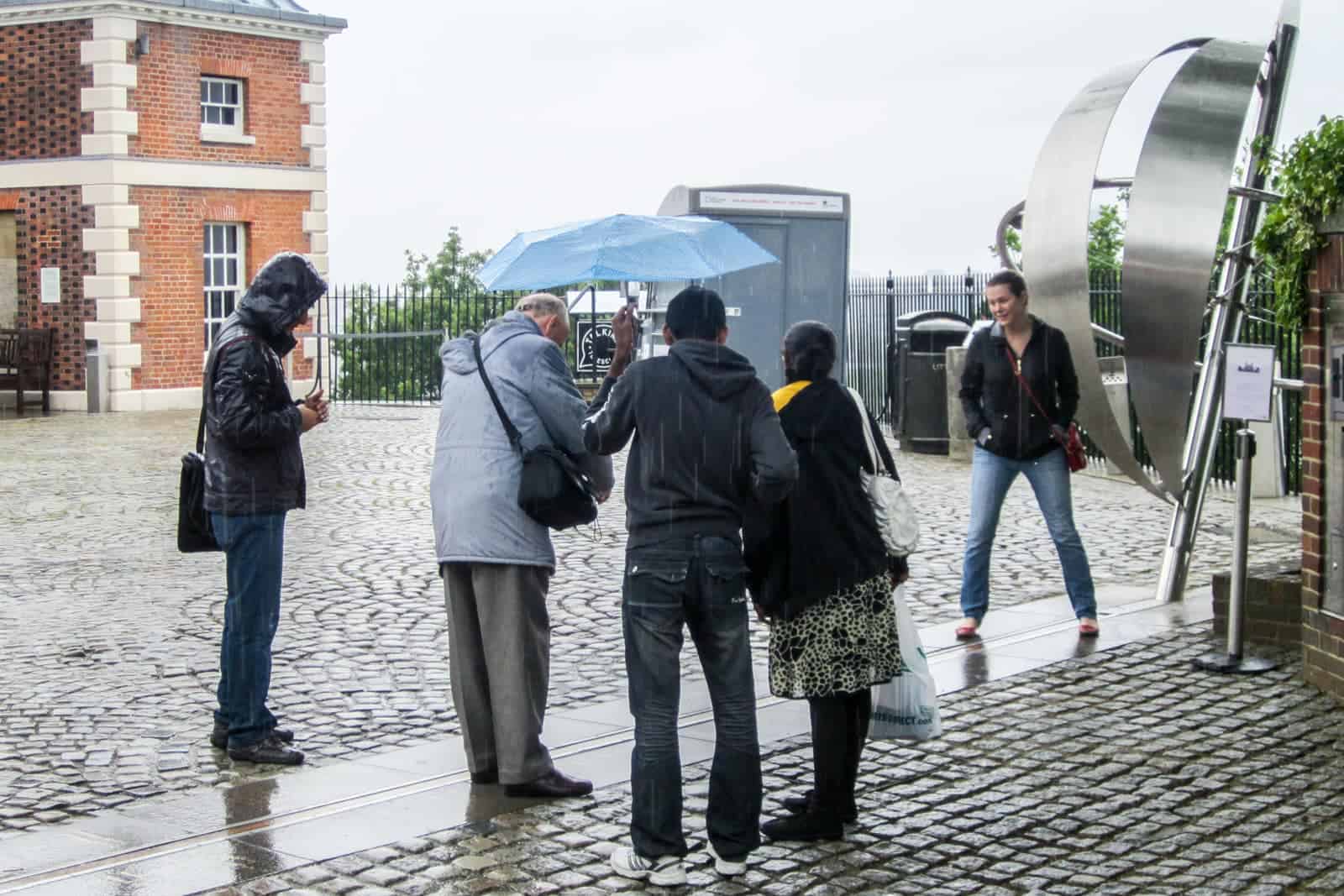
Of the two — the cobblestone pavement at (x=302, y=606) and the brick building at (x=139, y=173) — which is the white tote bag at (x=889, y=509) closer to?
the cobblestone pavement at (x=302, y=606)

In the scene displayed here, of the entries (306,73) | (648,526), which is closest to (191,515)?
(648,526)

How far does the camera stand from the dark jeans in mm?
5215

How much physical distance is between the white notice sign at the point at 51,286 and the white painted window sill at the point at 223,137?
302 centimetres

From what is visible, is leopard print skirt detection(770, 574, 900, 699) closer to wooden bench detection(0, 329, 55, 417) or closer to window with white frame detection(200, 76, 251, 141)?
wooden bench detection(0, 329, 55, 417)

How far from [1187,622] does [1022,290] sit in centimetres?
194

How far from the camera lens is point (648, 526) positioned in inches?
207

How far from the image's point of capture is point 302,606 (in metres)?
9.85

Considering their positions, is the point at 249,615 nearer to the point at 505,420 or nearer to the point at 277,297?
the point at 277,297

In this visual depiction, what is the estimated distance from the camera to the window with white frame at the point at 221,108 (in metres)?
28.0

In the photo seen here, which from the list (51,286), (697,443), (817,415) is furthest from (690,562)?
(51,286)

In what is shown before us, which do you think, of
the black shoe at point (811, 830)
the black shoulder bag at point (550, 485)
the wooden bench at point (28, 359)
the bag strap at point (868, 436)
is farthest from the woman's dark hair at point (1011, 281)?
the wooden bench at point (28, 359)

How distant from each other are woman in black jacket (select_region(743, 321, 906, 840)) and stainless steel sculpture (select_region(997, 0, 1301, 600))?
12.5 feet

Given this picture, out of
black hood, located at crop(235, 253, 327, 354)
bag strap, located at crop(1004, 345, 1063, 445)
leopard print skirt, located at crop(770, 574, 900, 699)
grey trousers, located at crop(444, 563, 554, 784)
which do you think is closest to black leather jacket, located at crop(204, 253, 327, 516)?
black hood, located at crop(235, 253, 327, 354)

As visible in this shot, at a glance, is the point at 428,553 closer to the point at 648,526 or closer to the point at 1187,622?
the point at 1187,622
